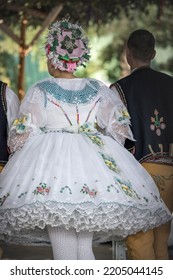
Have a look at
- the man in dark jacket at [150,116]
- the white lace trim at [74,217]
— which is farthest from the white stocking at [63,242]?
the man in dark jacket at [150,116]

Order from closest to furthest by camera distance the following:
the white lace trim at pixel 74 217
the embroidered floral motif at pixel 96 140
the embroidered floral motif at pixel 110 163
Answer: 1. the white lace trim at pixel 74 217
2. the embroidered floral motif at pixel 110 163
3. the embroidered floral motif at pixel 96 140

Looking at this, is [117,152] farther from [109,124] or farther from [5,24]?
[5,24]

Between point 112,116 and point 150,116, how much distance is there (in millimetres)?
759

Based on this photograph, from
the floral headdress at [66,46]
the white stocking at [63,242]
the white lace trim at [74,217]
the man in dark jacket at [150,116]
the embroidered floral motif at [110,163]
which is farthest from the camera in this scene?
the man in dark jacket at [150,116]

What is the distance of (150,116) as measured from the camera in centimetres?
669

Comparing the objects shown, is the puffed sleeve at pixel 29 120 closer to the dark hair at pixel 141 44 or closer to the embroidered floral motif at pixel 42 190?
the embroidered floral motif at pixel 42 190

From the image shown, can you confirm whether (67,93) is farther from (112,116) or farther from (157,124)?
(157,124)

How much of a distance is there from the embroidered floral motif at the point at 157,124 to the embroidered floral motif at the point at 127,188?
1177 mm

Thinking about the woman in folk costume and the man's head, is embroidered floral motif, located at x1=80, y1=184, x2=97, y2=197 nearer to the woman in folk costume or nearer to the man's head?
the woman in folk costume

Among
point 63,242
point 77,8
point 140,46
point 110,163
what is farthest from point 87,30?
point 63,242

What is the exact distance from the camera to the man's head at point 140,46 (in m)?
6.66

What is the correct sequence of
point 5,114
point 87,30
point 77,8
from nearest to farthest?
1. point 5,114
2. point 77,8
3. point 87,30

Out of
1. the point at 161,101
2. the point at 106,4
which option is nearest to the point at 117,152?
the point at 161,101
